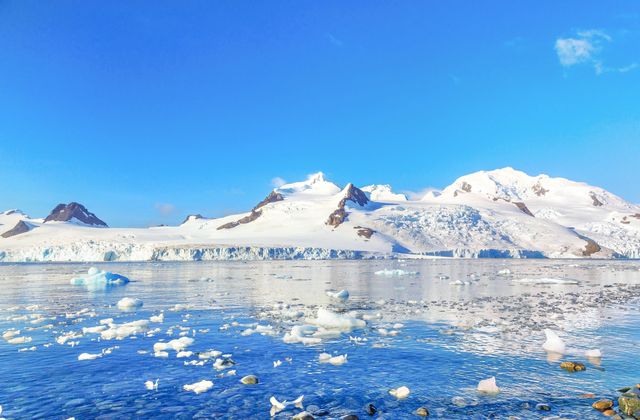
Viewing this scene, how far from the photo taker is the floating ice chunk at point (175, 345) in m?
15.4

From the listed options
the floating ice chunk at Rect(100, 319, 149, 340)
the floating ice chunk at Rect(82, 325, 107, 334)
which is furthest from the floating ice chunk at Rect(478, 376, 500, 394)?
the floating ice chunk at Rect(82, 325, 107, 334)

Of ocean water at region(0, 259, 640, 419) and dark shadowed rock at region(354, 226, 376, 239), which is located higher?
dark shadowed rock at region(354, 226, 376, 239)

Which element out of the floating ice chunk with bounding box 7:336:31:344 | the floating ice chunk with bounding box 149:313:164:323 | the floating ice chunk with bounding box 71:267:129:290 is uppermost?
the floating ice chunk with bounding box 71:267:129:290

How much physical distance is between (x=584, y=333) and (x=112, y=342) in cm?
1683

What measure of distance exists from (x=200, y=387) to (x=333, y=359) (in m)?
4.03

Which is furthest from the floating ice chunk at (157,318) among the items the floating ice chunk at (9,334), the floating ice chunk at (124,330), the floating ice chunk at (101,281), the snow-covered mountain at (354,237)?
the snow-covered mountain at (354,237)

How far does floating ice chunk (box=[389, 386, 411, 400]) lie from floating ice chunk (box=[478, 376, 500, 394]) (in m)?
1.66

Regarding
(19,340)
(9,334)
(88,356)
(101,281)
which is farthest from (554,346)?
(101,281)

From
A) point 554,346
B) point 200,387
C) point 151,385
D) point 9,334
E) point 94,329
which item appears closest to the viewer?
point 200,387

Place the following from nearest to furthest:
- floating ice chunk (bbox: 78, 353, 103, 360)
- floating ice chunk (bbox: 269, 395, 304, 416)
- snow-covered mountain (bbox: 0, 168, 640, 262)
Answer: floating ice chunk (bbox: 269, 395, 304, 416) < floating ice chunk (bbox: 78, 353, 103, 360) < snow-covered mountain (bbox: 0, 168, 640, 262)

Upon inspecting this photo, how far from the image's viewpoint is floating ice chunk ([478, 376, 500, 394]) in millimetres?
10781

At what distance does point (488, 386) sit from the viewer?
10.9m

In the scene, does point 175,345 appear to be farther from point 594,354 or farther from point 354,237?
point 354,237

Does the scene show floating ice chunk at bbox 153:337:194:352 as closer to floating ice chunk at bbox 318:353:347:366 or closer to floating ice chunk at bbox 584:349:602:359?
floating ice chunk at bbox 318:353:347:366
